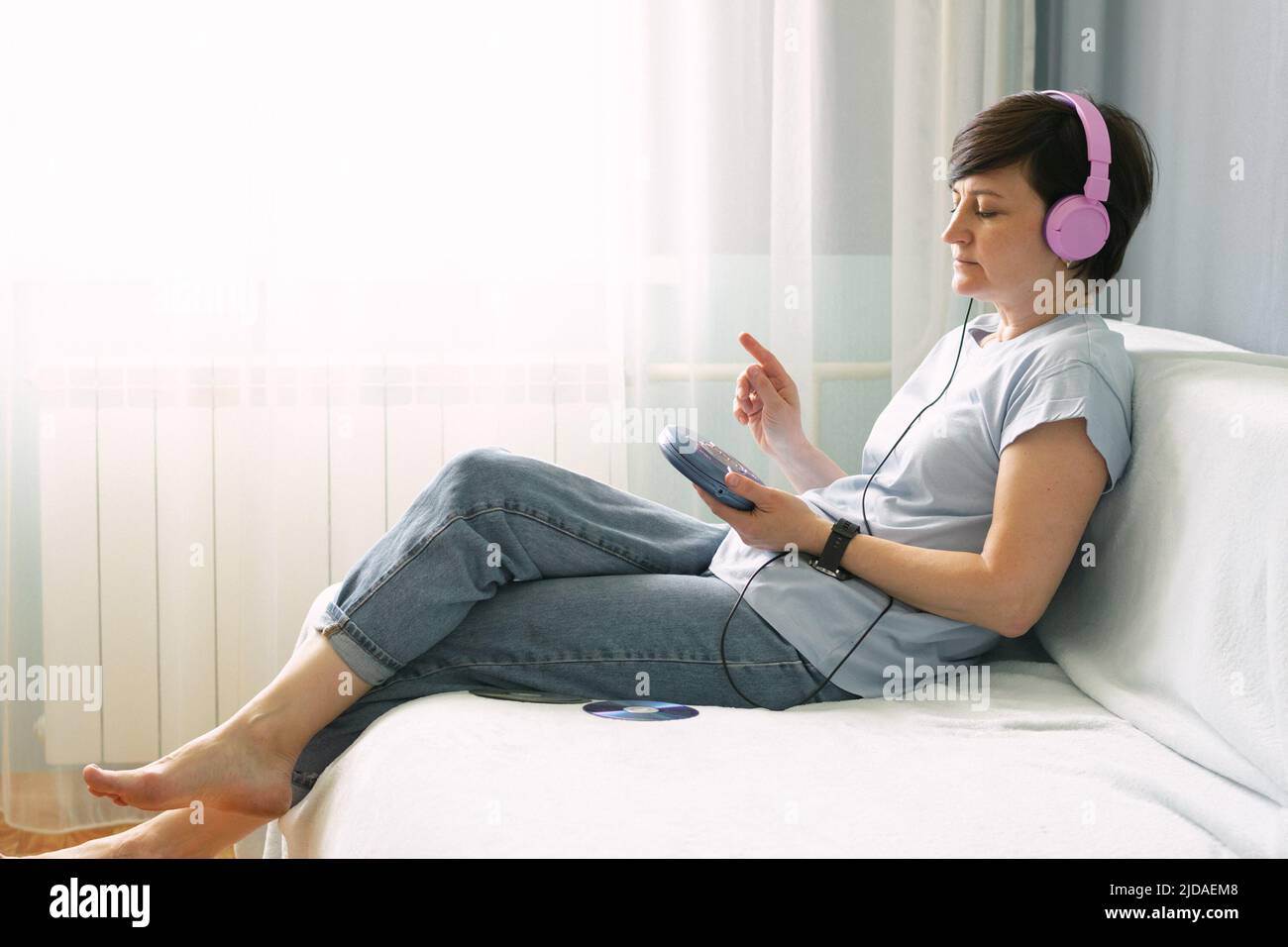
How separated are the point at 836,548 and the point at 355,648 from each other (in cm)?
52

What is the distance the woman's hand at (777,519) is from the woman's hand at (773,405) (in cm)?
32

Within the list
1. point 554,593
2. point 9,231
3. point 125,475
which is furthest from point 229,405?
point 554,593

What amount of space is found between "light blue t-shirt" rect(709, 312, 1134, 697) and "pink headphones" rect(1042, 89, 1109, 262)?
8cm

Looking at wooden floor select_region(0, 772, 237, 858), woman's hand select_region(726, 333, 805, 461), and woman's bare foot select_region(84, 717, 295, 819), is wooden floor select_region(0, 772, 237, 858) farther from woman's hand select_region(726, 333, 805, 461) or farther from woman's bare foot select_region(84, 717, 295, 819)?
woman's hand select_region(726, 333, 805, 461)

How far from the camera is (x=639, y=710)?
121cm

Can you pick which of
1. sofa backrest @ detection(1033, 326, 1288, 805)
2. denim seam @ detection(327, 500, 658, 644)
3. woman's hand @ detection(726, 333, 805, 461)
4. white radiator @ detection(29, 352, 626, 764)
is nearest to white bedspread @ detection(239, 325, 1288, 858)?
sofa backrest @ detection(1033, 326, 1288, 805)

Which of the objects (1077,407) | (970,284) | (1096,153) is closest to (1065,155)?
(1096,153)

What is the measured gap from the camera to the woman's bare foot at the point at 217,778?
1.16 m

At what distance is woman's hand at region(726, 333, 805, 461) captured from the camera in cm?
159

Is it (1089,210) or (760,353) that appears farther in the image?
(760,353)

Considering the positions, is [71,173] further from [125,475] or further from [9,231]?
[125,475]

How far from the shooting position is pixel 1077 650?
1.28 meters

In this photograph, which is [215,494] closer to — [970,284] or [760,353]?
[760,353]
